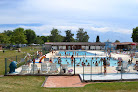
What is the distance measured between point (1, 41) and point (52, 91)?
70.1 m

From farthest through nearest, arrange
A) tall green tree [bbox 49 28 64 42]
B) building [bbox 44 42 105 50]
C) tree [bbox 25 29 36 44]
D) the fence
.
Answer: tree [bbox 25 29 36 44]
tall green tree [bbox 49 28 64 42]
building [bbox 44 42 105 50]
the fence

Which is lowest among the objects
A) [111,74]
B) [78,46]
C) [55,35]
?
[111,74]

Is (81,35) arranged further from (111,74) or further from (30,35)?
(111,74)

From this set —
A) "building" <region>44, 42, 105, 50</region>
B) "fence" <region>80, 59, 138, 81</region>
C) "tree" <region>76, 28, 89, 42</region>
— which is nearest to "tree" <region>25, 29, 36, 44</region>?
"tree" <region>76, 28, 89, 42</region>

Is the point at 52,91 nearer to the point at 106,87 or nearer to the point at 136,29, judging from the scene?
the point at 106,87

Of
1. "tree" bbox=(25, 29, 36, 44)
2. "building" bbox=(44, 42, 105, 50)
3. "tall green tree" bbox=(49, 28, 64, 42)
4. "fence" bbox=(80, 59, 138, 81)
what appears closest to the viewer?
"fence" bbox=(80, 59, 138, 81)

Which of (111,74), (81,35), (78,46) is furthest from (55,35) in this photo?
(111,74)

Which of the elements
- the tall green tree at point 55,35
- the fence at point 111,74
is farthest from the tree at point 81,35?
the fence at point 111,74

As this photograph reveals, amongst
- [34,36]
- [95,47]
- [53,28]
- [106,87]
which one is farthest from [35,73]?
[34,36]

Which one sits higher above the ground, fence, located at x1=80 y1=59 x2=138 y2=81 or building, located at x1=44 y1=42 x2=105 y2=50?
building, located at x1=44 y1=42 x2=105 y2=50

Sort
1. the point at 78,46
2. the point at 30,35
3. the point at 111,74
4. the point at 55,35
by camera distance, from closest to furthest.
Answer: the point at 111,74 < the point at 78,46 < the point at 55,35 < the point at 30,35

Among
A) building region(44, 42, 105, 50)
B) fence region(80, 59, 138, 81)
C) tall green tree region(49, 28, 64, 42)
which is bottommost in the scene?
fence region(80, 59, 138, 81)

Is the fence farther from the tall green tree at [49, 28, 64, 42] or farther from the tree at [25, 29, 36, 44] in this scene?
the tree at [25, 29, 36, 44]

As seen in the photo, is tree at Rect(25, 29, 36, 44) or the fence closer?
the fence
